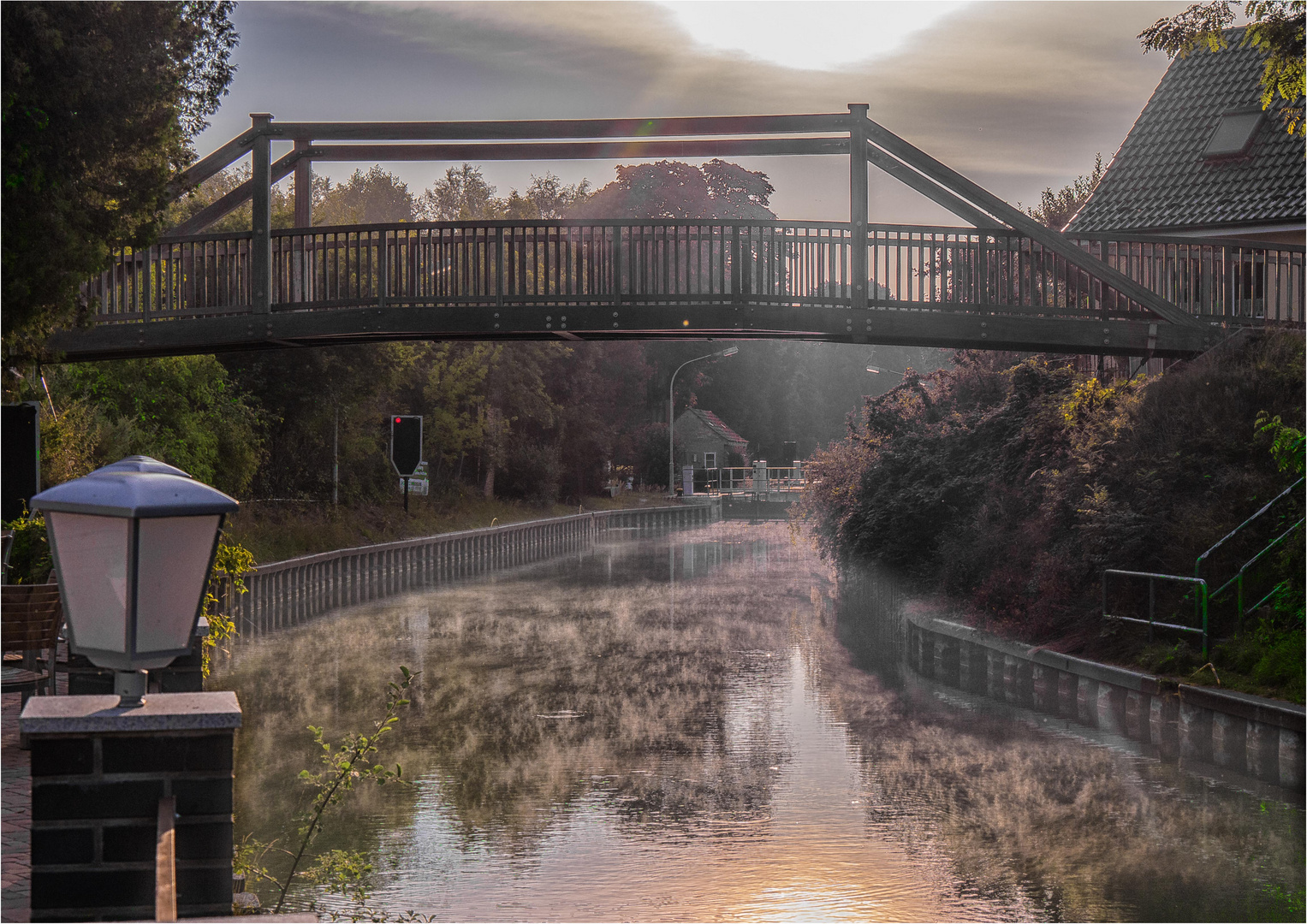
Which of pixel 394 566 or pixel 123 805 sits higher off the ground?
pixel 123 805

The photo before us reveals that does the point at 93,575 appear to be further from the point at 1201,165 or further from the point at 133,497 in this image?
the point at 1201,165

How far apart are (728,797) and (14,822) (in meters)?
5.79

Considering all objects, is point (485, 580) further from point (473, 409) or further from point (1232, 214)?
point (473, 409)

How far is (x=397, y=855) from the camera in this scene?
396 inches

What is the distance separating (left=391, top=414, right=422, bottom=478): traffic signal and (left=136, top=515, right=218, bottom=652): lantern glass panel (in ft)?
120

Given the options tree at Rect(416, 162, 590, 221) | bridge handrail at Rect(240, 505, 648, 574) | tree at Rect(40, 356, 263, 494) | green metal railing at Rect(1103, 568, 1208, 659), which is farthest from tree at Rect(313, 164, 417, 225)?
green metal railing at Rect(1103, 568, 1208, 659)

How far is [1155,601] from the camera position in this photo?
16.9 m

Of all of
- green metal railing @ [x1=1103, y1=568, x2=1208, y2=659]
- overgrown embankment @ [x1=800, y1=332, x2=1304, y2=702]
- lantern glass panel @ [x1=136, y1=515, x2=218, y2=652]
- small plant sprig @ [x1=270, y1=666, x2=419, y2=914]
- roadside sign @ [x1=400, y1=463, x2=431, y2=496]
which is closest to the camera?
lantern glass panel @ [x1=136, y1=515, x2=218, y2=652]

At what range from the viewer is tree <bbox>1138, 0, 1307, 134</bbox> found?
51.8 ft

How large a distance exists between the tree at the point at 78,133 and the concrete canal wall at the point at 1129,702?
11410 mm

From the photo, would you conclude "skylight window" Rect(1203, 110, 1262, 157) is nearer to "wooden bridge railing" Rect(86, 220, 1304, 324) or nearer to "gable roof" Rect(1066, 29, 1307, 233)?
"gable roof" Rect(1066, 29, 1307, 233)

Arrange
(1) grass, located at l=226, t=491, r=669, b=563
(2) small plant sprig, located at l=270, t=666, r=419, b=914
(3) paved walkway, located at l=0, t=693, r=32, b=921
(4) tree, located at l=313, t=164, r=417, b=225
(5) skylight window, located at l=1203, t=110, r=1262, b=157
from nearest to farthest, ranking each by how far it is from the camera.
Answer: (3) paved walkway, located at l=0, t=693, r=32, b=921
(2) small plant sprig, located at l=270, t=666, r=419, b=914
(5) skylight window, located at l=1203, t=110, r=1262, b=157
(1) grass, located at l=226, t=491, r=669, b=563
(4) tree, located at l=313, t=164, r=417, b=225

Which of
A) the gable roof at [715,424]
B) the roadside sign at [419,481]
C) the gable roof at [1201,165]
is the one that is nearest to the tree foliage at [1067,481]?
the gable roof at [1201,165]

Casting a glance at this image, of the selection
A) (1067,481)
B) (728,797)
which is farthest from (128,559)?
(1067,481)
